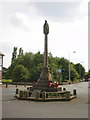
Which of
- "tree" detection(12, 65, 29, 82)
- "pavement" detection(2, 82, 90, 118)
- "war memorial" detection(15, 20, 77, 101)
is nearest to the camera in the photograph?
"pavement" detection(2, 82, 90, 118)

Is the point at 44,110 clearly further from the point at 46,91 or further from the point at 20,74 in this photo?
the point at 20,74

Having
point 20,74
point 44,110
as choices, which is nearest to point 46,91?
point 44,110

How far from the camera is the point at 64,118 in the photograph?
9.45 meters

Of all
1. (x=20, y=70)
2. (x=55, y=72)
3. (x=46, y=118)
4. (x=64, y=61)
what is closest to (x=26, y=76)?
(x=20, y=70)

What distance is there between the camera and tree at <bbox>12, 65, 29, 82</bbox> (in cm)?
5544

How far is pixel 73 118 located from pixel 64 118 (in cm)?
47

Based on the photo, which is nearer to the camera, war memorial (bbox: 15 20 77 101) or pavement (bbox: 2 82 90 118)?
pavement (bbox: 2 82 90 118)

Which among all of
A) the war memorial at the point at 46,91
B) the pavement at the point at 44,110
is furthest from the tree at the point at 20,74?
the pavement at the point at 44,110

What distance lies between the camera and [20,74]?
56094 mm

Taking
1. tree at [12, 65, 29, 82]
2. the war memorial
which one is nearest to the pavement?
the war memorial

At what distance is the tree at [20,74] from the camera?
2183 inches

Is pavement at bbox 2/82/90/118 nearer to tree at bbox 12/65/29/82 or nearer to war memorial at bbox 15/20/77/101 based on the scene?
war memorial at bbox 15/20/77/101

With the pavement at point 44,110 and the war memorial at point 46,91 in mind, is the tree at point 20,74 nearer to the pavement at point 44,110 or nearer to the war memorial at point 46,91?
the war memorial at point 46,91

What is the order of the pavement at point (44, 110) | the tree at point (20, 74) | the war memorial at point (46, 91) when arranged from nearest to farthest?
1. the pavement at point (44, 110)
2. the war memorial at point (46, 91)
3. the tree at point (20, 74)
